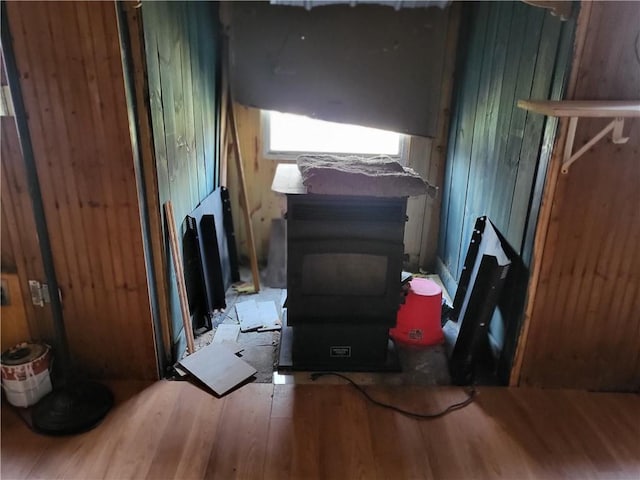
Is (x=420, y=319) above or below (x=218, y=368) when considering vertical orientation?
above

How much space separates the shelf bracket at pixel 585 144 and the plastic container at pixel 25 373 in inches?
84.8

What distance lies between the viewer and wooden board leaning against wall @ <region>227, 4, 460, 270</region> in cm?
315

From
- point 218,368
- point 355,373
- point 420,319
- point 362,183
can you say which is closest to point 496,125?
point 362,183

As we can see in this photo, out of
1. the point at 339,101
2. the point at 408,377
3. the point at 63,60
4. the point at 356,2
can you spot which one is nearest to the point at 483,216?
the point at 408,377

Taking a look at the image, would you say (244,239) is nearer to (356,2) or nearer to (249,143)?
(249,143)

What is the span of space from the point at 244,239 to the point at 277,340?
1163 millimetres

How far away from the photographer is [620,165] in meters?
1.79

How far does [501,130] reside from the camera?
231cm

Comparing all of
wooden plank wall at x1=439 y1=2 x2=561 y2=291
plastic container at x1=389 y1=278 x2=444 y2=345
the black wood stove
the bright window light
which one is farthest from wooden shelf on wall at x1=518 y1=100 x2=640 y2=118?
the bright window light

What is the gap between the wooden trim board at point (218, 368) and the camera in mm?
2100

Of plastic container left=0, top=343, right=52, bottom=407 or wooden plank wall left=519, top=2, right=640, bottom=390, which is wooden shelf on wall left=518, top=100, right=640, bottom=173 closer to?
wooden plank wall left=519, top=2, right=640, bottom=390

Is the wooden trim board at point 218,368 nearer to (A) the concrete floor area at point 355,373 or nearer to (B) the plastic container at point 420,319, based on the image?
(A) the concrete floor area at point 355,373

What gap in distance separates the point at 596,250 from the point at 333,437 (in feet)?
4.20

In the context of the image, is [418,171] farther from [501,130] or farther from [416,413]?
[416,413]
